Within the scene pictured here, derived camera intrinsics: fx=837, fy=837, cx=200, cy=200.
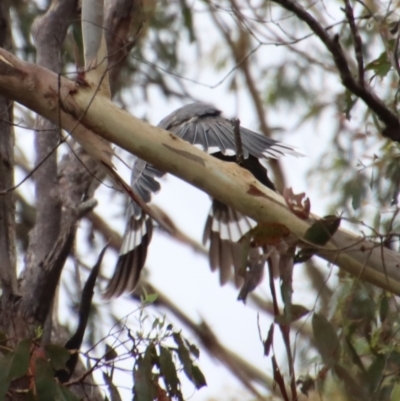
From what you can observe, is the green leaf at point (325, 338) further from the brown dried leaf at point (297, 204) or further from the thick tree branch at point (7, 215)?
the thick tree branch at point (7, 215)

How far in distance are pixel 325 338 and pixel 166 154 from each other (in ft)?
1.85

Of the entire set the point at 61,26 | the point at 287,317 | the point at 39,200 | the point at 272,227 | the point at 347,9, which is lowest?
the point at 287,317

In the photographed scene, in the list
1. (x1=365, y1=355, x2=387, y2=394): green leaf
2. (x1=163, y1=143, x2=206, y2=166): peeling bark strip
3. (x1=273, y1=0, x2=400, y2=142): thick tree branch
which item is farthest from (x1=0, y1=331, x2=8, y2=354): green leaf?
(x1=273, y1=0, x2=400, y2=142): thick tree branch

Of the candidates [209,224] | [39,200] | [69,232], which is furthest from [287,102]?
[69,232]

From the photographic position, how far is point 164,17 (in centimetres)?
422

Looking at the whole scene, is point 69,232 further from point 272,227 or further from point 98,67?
point 272,227

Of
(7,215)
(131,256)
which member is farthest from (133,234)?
(7,215)

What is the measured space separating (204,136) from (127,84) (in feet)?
4.63

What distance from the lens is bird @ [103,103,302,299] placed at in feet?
9.41

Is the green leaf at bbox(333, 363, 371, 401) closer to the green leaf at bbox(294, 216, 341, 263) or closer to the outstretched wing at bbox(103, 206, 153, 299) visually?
the green leaf at bbox(294, 216, 341, 263)

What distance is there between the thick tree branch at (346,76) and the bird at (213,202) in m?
0.46

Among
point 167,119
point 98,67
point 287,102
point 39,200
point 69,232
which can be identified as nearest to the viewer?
point 98,67

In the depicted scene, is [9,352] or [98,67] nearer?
[9,352]

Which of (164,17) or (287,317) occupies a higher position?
(164,17)
